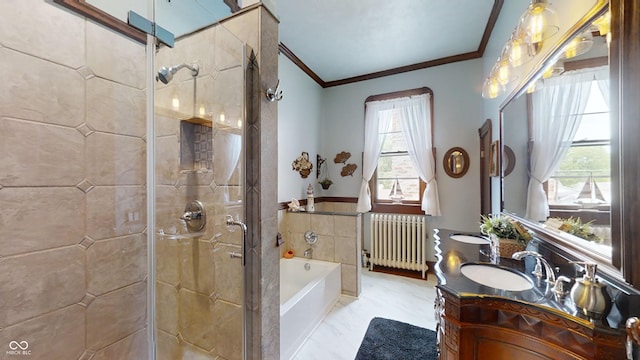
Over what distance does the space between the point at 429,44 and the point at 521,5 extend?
3.93 ft

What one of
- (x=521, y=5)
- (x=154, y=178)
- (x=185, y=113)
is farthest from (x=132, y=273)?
(x=521, y=5)

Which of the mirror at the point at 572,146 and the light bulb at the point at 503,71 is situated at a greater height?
Answer: the light bulb at the point at 503,71

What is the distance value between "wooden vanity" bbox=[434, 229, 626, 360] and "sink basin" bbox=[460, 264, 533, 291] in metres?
0.05

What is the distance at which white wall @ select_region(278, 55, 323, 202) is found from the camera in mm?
2816

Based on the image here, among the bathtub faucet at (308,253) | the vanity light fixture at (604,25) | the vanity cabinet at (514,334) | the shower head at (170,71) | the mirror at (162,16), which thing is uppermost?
the mirror at (162,16)

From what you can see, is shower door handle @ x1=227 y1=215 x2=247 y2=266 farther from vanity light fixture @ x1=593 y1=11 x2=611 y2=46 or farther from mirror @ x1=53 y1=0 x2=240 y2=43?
vanity light fixture @ x1=593 y1=11 x2=611 y2=46

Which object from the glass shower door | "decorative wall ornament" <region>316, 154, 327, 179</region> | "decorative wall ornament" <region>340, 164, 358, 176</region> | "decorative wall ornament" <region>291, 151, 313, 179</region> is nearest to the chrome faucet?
the glass shower door

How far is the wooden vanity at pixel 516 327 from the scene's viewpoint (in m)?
0.64

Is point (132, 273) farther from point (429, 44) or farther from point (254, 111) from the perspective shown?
point (429, 44)

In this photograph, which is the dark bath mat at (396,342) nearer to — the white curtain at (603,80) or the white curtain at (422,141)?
the white curtain at (422,141)

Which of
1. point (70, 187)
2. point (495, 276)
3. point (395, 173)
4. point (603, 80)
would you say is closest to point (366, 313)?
point (495, 276)

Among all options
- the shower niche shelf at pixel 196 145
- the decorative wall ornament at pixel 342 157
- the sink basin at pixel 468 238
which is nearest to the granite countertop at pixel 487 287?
the sink basin at pixel 468 238

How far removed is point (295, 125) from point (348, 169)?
1070mm

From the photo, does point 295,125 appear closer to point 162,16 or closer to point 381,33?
point 381,33
